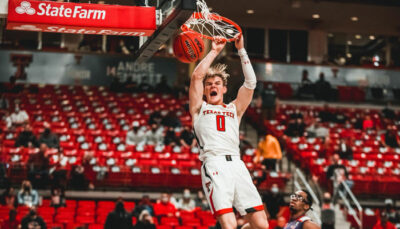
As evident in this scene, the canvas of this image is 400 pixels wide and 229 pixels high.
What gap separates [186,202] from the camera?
14.0 m

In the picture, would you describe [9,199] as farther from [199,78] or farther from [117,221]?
[199,78]

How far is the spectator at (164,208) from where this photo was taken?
12906 mm

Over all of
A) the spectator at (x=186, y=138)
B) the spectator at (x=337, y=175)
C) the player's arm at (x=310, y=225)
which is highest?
the spectator at (x=186, y=138)

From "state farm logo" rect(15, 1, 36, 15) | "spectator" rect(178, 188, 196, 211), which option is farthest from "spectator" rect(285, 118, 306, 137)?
"state farm logo" rect(15, 1, 36, 15)

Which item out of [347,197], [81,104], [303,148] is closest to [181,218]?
[347,197]

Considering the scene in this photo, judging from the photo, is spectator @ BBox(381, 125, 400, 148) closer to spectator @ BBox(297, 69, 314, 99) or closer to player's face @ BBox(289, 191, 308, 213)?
spectator @ BBox(297, 69, 314, 99)

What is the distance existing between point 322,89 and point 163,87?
630 centimetres

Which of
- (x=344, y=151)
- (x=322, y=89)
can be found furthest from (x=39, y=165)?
(x=322, y=89)

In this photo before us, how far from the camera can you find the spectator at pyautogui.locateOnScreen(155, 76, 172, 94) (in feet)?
74.0

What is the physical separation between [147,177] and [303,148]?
5.03 metres

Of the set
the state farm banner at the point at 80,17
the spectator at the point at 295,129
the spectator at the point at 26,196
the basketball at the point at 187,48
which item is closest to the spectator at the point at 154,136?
the spectator at the point at 295,129

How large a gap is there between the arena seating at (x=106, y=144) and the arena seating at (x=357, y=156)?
5.36 ft

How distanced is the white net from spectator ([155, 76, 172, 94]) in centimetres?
1574

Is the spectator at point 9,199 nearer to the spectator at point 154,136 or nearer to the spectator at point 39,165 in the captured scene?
the spectator at point 39,165
